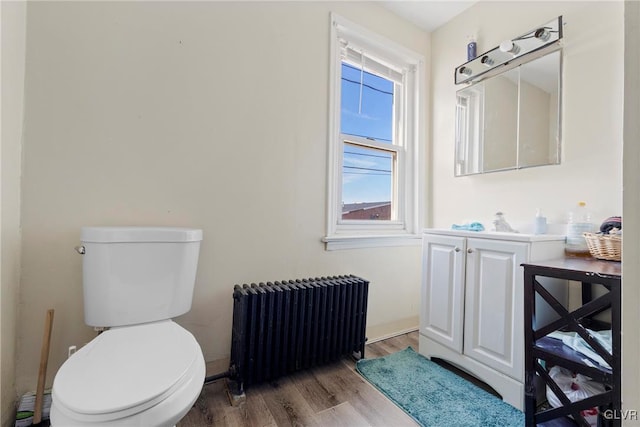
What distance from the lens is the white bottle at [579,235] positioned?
54.1 inches

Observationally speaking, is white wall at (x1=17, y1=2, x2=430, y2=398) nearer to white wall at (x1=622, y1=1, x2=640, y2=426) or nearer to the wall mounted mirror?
the wall mounted mirror

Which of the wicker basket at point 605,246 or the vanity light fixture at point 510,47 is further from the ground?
the vanity light fixture at point 510,47

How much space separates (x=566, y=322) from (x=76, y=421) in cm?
157

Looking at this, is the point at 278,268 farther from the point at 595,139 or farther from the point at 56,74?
the point at 595,139

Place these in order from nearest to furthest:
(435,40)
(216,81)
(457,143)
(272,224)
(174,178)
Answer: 1. (174,178)
2. (216,81)
3. (272,224)
4. (457,143)
5. (435,40)

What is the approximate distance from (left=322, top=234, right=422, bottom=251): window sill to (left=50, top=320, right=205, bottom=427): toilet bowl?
1.07 metres

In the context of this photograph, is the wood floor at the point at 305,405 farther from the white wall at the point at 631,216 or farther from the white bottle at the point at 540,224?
the white bottle at the point at 540,224

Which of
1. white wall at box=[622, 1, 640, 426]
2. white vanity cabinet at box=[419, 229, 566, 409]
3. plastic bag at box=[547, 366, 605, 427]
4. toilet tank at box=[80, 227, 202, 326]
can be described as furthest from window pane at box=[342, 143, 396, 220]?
white wall at box=[622, 1, 640, 426]

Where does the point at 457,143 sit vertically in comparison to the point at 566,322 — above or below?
above

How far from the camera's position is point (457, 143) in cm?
210

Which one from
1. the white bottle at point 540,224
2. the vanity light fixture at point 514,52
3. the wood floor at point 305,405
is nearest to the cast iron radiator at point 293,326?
the wood floor at point 305,405

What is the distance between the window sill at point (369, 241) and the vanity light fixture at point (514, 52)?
4.20 feet

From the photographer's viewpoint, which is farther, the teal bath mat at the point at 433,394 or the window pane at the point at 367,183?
the window pane at the point at 367,183

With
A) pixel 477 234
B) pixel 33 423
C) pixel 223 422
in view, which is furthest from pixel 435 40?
pixel 33 423
